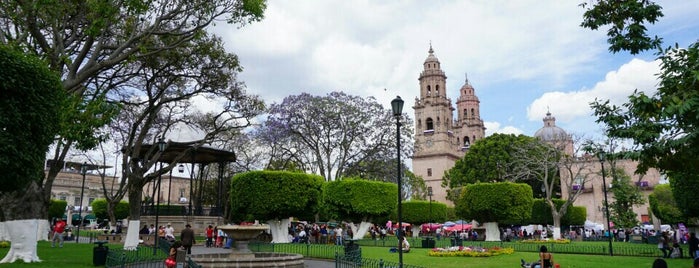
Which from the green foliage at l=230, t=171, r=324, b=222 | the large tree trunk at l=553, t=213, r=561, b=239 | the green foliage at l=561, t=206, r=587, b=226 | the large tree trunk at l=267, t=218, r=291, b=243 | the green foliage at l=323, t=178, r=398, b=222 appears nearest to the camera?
the green foliage at l=230, t=171, r=324, b=222

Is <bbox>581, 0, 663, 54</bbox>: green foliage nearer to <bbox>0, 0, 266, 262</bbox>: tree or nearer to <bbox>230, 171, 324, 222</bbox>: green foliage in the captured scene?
<bbox>0, 0, 266, 262</bbox>: tree

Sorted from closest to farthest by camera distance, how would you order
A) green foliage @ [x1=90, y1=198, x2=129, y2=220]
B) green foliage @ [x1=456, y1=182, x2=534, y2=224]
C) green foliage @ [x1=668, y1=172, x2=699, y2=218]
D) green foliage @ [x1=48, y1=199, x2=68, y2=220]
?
1. green foliage @ [x1=668, y1=172, x2=699, y2=218]
2. green foliage @ [x1=456, y1=182, x2=534, y2=224]
3. green foliage @ [x1=90, y1=198, x2=129, y2=220]
4. green foliage @ [x1=48, y1=199, x2=68, y2=220]

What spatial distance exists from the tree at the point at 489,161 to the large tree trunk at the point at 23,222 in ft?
134

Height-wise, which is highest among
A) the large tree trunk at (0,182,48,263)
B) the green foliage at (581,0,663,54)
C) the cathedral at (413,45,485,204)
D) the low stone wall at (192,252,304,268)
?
the cathedral at (413,45,485,204)

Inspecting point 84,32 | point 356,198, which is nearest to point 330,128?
point 356,198

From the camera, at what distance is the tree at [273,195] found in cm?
2477

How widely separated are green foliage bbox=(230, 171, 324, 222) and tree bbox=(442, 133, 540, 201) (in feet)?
91.0

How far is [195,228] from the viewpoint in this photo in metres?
31.0

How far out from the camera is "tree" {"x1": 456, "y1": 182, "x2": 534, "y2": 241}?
3033 cm

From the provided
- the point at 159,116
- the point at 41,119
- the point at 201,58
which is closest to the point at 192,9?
the point at 201,58

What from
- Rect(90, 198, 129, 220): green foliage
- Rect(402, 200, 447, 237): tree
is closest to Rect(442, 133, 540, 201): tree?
Rect(402, 200, 447, 237): tree

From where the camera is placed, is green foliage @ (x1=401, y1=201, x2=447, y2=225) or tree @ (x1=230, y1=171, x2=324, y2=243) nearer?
tree @ (x1=230, y1=171, x2=324, y2=243)

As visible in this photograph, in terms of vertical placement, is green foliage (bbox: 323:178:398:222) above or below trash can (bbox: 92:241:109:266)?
above

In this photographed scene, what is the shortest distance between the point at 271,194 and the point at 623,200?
1162 inches
